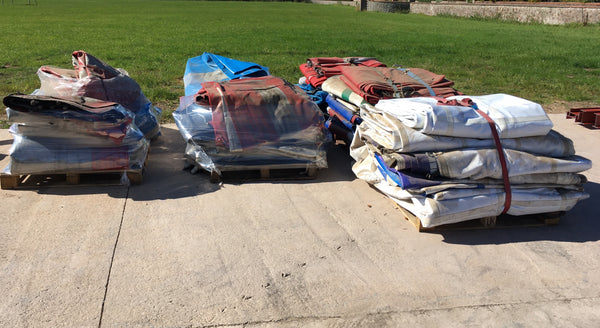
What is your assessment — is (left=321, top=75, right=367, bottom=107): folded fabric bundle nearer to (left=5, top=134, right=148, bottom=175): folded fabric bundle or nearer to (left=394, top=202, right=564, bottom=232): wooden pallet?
(left=394, top=202, right=564, bottom=232): wooden pallet

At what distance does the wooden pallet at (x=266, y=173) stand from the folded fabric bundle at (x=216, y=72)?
54.5 inches

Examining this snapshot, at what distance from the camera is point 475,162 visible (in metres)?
4.56

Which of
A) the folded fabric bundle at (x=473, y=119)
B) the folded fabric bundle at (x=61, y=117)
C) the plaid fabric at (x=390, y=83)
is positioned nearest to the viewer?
the folded fabric bundle at (x=473, y=119)

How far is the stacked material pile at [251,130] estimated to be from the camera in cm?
559

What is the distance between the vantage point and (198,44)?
17.6 meters

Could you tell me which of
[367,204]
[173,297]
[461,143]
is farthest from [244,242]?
[461,143]

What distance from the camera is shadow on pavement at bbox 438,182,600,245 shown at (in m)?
4.61

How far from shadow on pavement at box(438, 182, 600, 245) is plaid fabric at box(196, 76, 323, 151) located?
1.94 m

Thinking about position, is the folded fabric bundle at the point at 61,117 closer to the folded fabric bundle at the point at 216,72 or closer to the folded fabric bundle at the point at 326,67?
the folded fabric bundle at the point at 216,72

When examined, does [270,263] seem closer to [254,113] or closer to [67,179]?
[254,113]

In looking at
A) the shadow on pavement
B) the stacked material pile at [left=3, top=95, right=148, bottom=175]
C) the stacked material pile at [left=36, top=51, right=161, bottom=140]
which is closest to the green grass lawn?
the stacked material pile at [left=36, top=51, right=161, bottom=140]

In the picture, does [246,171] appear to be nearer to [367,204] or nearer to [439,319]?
[367,204]

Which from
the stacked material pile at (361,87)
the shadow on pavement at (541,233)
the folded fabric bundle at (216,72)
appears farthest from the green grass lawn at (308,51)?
the shadow on pavement at (541,233)

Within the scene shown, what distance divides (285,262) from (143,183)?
213 cm
